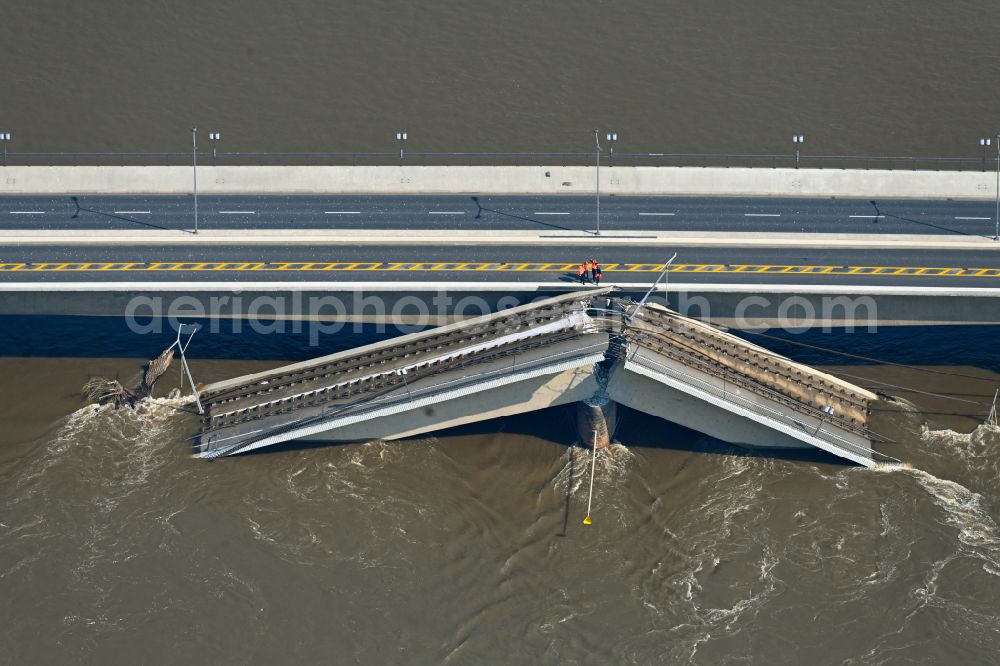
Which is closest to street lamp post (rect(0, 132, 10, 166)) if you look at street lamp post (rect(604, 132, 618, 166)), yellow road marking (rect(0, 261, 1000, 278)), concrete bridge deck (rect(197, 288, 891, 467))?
yellow road marking (rect(0, 261, 1000, 278))

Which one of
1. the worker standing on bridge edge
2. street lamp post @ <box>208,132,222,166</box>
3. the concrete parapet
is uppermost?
street lamp post @ <box>208,132,222,166</box>

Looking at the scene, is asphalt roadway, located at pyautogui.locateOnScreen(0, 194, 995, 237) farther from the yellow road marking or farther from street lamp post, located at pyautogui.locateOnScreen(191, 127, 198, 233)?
the yellow road marking

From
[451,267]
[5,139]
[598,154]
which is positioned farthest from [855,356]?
[5,139]

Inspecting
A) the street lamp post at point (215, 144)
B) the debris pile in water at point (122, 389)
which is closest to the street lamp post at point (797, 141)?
the street lamp post at point (215, 144)

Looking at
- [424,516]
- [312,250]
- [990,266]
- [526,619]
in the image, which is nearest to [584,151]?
[312,250]

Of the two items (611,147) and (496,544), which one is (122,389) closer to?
(496,544)
